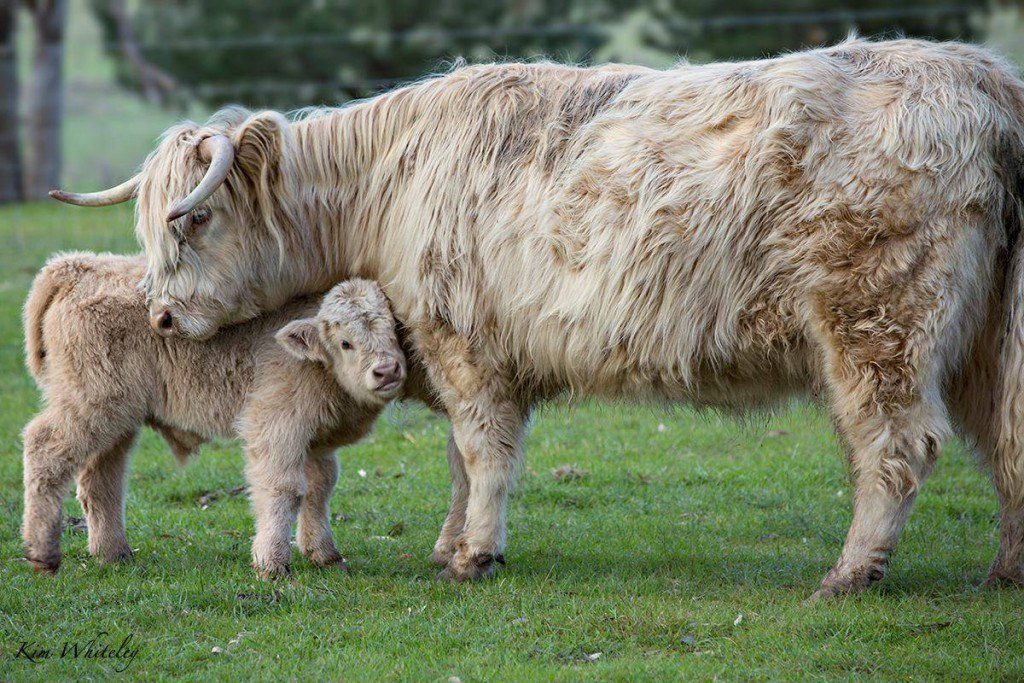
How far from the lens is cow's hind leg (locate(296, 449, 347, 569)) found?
629cm

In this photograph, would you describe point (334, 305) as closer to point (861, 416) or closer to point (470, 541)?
point (470, 541)

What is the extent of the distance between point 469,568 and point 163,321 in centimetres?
189

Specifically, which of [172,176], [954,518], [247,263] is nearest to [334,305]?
[247,263]

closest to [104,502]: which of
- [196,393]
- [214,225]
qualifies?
[196,393]

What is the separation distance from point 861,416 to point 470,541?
1.94 m

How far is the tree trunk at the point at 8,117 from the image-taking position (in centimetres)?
1833

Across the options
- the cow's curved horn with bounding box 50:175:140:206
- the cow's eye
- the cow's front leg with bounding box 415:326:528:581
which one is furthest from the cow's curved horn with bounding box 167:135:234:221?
the cow's front leg with bounding box 415:326:528:581

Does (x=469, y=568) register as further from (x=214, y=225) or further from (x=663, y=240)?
(x=214, y=225)

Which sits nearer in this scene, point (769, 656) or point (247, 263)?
point (769, 656)

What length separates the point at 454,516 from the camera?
649 cm

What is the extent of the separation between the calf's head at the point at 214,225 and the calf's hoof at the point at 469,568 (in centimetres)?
160

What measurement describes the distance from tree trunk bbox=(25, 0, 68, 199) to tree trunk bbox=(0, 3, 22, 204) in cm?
28

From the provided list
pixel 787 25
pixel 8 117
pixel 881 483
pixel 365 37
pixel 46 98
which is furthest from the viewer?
pixel 365 37

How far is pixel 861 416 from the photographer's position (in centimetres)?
528
